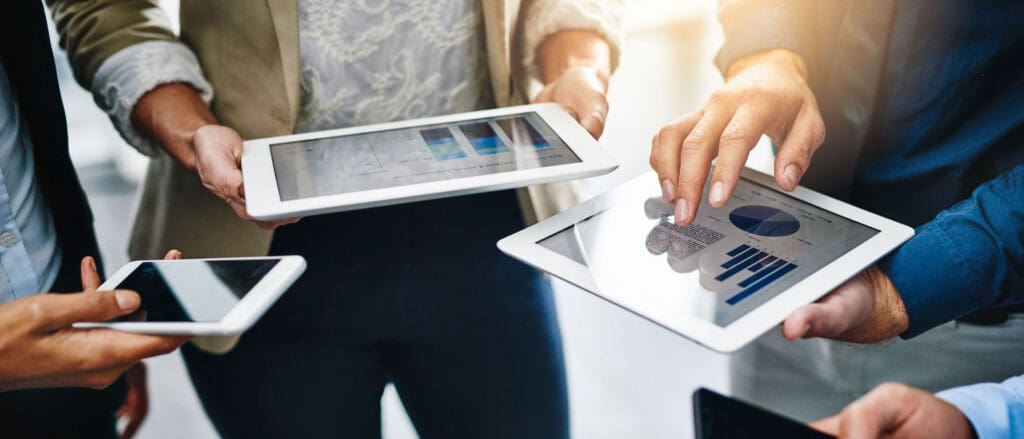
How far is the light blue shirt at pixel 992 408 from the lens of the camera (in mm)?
566

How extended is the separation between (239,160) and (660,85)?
1.91m

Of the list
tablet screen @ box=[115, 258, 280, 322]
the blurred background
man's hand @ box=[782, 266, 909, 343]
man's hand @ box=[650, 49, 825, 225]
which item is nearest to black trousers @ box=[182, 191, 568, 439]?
the blurred background

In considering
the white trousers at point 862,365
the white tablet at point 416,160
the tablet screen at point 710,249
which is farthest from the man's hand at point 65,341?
the white trousers at point 862,365

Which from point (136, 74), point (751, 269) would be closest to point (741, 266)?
point (751, 269)

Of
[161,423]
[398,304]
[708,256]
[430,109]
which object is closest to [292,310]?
[398,304]

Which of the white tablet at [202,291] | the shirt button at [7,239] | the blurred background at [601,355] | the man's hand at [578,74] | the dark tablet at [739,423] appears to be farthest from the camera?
the blurred background at [601,355]

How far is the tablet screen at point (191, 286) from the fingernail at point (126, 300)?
1 cm

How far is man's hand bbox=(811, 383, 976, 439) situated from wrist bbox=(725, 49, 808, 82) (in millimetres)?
371

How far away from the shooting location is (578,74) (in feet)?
2.84

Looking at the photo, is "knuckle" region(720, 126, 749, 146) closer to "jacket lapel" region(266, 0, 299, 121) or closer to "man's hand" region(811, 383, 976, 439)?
"man's hand" region(811, 383, 976, 439)

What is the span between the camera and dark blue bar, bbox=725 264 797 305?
2.01 feet

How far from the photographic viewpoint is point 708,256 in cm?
66

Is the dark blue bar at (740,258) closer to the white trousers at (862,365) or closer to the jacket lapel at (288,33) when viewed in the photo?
the white trousers at (862,365)

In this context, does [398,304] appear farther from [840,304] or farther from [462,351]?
[840,304]
